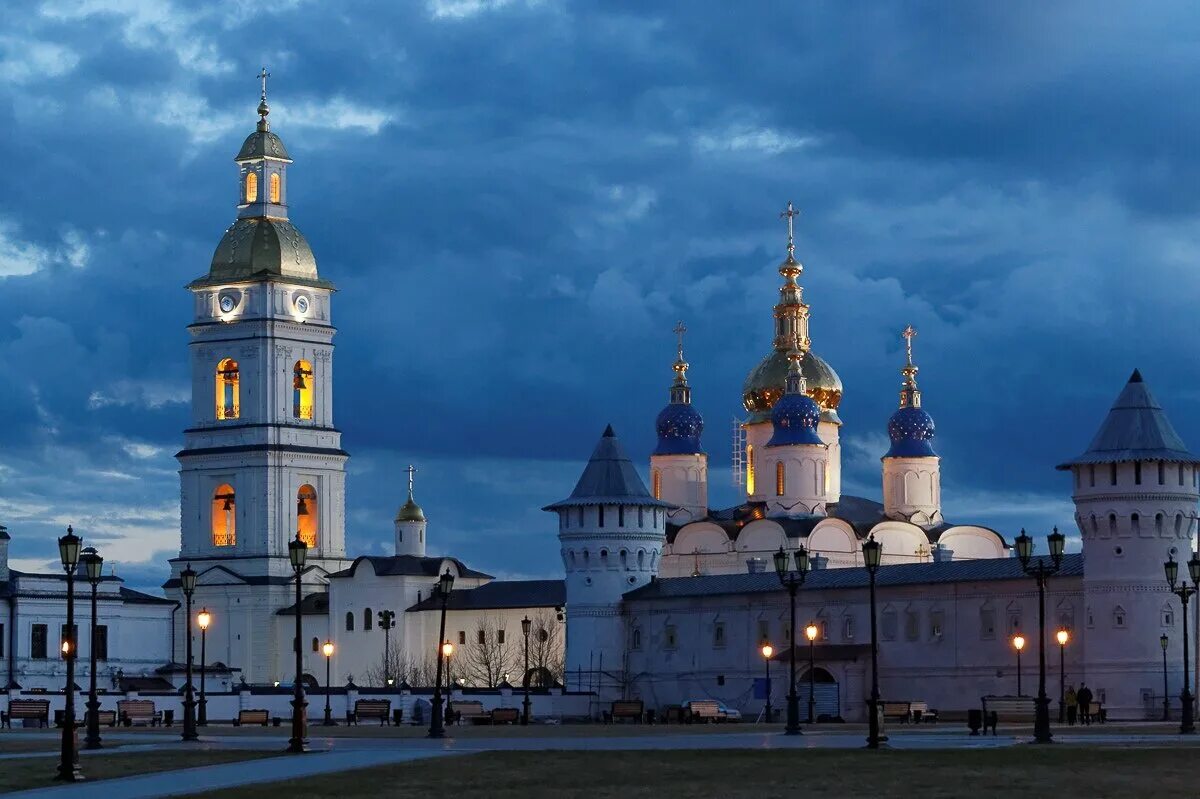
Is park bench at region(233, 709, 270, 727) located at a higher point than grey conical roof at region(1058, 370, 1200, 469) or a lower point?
lower

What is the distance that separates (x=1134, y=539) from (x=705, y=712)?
14.0 metres

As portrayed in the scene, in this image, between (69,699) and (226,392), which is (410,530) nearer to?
(226,392)

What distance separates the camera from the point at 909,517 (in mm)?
112250

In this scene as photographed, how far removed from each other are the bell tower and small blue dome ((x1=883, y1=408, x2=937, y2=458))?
94.1ft

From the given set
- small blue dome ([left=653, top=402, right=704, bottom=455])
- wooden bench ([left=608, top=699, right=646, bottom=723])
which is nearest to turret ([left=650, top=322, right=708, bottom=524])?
small blue dome ([left=653, top=402, right=704, bottom=455])

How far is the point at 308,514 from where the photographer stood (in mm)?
126312

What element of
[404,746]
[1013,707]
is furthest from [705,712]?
[404,746]

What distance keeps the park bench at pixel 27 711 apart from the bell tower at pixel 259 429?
144 ft

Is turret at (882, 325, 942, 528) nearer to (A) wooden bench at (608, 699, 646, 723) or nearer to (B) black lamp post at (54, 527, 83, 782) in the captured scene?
(A) wooden bench at (608, 699, 646, 723)

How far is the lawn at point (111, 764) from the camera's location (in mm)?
34694

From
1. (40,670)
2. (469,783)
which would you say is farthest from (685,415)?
(469,783)

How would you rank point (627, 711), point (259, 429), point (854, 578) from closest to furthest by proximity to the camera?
point (627, 711) < point (854, 578) < point (259, 429)

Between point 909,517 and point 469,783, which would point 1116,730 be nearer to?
point 469,783

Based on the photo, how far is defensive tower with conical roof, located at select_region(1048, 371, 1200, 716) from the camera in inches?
2995
